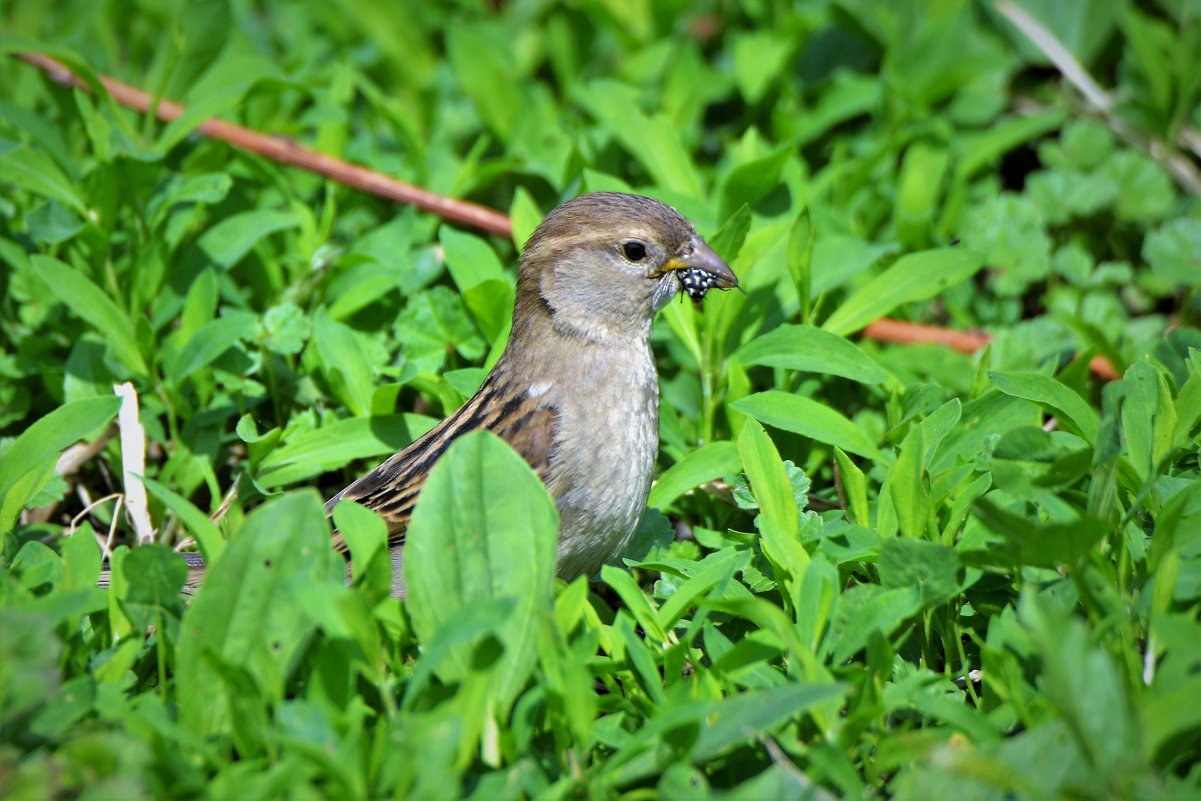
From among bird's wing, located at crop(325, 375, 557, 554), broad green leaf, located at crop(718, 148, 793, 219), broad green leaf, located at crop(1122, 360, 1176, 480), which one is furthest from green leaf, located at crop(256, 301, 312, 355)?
broad green leaf, located at crop(1122, 360, 1176, 480)

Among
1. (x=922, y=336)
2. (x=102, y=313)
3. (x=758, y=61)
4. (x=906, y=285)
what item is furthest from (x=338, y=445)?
(x=758, y=61)

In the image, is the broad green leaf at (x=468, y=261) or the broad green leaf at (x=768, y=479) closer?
the broad green leaf at (x=768, y=479)

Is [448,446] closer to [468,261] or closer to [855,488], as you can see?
[468,261]

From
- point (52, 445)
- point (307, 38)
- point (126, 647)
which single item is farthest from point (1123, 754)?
point (307, 38)

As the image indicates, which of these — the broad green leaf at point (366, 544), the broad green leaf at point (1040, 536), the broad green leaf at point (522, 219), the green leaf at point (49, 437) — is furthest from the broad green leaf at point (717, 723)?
the broad green leaf at point (522, 219)

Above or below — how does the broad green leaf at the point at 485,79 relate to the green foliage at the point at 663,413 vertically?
above

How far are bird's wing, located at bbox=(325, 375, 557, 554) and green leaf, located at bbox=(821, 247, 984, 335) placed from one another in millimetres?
1087

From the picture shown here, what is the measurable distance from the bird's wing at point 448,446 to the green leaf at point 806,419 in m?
0.56

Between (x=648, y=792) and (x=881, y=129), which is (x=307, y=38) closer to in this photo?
(x=881, y=129)

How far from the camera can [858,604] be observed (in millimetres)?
2746

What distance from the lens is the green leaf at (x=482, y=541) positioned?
255 cm

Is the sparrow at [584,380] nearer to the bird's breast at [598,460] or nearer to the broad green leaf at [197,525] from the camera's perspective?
the bird's breast at [598,460]

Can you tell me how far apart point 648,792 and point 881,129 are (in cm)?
363

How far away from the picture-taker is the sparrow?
10.4ft
